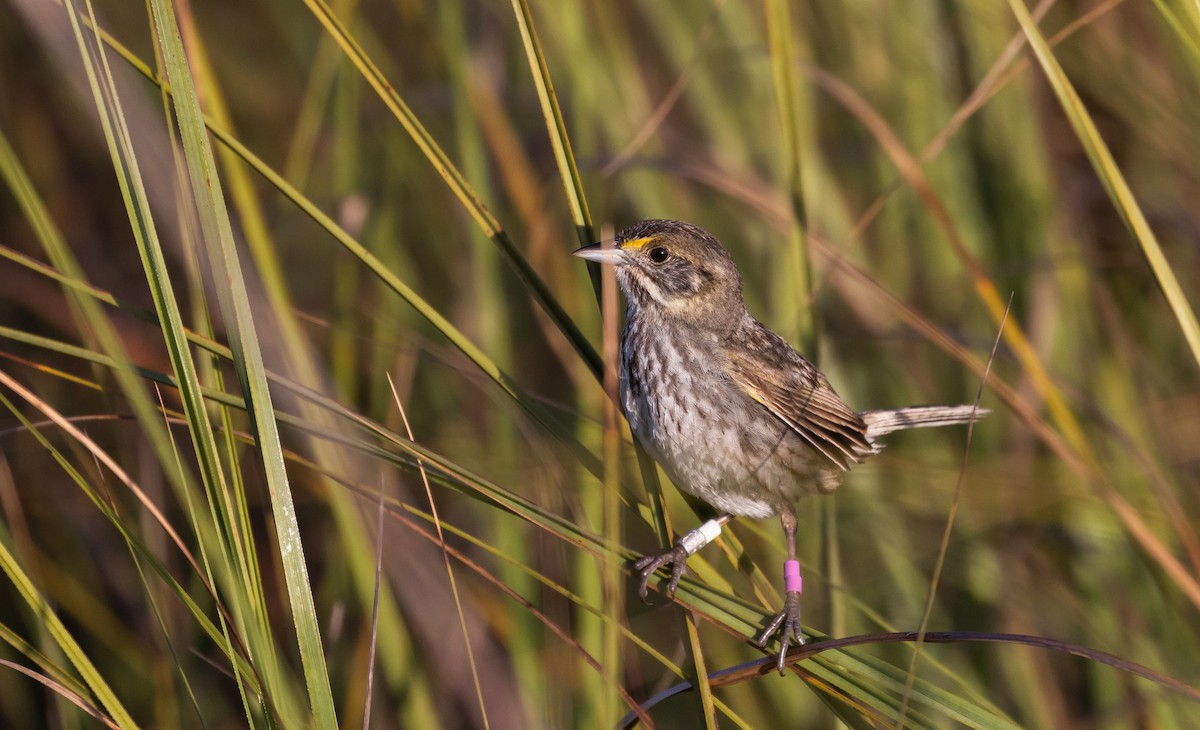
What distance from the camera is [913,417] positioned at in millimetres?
3420

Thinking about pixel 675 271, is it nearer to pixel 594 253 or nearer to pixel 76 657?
pixel 594 253

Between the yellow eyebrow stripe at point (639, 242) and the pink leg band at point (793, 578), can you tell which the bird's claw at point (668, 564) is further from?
the yellow eyebrow stripe at point (639, 242)

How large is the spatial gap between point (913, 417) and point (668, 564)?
1.02m

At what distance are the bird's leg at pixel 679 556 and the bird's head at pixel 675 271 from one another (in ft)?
2.08

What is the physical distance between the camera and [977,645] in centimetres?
380

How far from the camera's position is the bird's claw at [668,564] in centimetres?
249

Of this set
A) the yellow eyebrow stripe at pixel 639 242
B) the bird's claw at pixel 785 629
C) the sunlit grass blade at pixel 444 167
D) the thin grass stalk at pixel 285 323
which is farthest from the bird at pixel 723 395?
the thin grass stalk at pixel 285 323

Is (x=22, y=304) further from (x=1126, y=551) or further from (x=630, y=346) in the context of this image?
(x=1126, y=551)

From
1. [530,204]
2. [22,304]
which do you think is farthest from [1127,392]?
[22,304]

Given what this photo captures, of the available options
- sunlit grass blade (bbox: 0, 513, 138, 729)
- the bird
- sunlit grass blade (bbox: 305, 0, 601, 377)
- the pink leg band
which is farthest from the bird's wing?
sunlit grass blade (bbox: 0, 513, 138, 729)

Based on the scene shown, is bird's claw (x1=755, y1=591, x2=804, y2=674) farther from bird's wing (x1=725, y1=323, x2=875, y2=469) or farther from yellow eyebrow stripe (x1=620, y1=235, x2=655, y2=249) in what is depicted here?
yellow eyebrow stripe (x1=620, y1=235, x2=655, y2=249)

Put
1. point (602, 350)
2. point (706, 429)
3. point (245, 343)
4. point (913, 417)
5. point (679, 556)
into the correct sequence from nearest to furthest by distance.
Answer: point (245, 343) < point (679, 556) < point (706, 429) < point (602, 350) < point (913, 417)

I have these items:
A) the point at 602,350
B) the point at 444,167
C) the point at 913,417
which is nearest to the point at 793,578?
the point at 913,417

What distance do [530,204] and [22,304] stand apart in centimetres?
239
